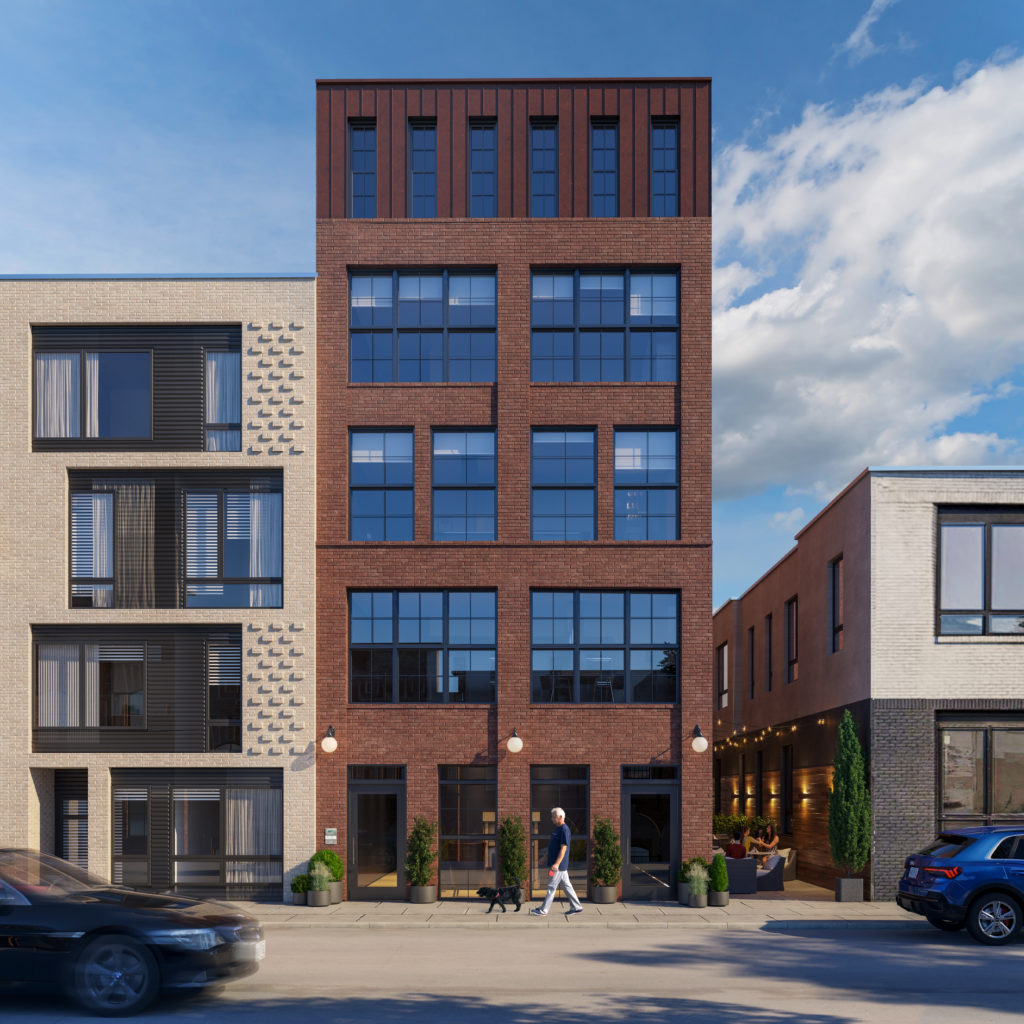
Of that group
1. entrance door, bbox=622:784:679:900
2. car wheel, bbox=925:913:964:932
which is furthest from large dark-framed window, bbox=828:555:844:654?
car wheel, bbox=925:913:964:932

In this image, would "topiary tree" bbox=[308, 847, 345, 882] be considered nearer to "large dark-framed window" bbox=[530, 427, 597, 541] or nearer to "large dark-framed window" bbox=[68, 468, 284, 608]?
"large dark-framed window" bbox=[68, 468, 284, 608]

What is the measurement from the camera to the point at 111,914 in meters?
10.9

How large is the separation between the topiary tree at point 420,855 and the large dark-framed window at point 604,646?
3.33m

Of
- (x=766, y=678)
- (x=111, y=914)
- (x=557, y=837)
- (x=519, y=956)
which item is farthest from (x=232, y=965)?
(x=766, y=678)

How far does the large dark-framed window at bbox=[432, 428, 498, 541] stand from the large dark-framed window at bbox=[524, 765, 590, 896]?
4.95 m

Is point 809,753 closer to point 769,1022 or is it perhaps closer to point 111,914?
point 769,1022

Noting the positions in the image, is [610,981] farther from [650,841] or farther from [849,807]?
[849,807]

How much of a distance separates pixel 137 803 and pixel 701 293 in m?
15.4

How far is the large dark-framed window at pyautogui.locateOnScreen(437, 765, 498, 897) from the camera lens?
21.1m

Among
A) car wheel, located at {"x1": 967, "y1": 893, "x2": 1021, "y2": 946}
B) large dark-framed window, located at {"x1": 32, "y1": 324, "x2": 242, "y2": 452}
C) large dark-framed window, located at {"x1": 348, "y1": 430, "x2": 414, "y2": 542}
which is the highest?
large dark-framed window, located at {"x1": 32, "y1": 324, "x2": 242, "y2": 452}

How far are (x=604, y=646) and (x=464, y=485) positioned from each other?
173 inches

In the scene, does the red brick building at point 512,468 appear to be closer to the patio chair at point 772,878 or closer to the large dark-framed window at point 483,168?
the large dark-framed window at point 483,168

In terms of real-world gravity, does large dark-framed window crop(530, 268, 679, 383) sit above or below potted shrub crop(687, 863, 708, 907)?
above

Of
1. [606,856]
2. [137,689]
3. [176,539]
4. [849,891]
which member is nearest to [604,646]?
[606,856]
